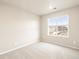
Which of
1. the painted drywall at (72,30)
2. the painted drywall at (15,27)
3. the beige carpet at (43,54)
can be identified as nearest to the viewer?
the beige carpet at (43,54)

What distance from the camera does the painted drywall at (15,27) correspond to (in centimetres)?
300

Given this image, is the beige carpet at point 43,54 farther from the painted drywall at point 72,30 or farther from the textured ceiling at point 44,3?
the textured ceiling at point 44,3

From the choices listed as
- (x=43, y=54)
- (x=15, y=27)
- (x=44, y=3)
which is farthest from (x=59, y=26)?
(x=15, y=27)

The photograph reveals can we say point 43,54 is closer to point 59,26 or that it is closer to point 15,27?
point 15,27

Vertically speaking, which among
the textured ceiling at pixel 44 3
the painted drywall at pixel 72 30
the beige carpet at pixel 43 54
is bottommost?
the beige carpet at pixel 43 54

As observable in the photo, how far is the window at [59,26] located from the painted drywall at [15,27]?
119 cm

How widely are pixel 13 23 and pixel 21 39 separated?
1048mm

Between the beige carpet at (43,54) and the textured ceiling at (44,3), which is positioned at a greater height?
the textured ceiling at (44,3)

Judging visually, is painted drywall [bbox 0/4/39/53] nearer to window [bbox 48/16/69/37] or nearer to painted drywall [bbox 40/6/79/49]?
window [bbox 48/16/69/37]

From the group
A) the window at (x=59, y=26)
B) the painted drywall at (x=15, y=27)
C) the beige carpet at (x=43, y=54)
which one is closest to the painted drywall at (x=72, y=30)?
the window at (x=59, y=26)

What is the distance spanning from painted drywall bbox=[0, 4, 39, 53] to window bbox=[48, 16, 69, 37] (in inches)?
46.9

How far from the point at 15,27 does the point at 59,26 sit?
275 cm

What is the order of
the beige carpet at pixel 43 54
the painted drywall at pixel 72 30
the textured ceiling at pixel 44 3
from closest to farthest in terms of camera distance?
the beige carpet at pixel 43 54
the textured ceiling at pixel 44 3
the painted drywall at pixel 72 30

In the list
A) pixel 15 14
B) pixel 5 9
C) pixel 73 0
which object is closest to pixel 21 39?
pixel 15 14
